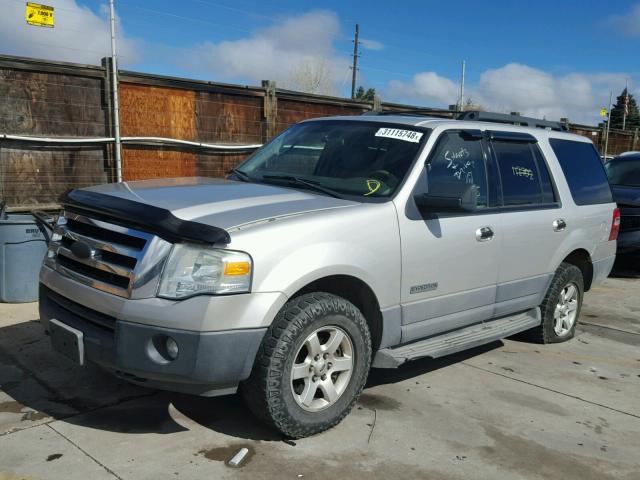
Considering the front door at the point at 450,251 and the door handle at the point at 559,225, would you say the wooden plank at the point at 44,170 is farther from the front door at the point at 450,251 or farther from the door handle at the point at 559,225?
the door handle at the point at 559,225

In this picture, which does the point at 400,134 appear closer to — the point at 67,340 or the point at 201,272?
the point at 201,272

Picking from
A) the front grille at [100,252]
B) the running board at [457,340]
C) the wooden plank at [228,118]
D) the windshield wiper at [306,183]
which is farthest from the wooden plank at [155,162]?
the running board at [457,340]

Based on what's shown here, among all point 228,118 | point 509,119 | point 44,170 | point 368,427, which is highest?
point 228,118

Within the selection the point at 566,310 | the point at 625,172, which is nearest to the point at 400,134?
the point at 566,310

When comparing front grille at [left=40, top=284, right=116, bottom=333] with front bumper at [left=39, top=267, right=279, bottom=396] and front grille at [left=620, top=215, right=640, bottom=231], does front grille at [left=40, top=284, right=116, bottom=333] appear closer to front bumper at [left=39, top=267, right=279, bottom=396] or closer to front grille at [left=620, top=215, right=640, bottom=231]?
front bumper at [left=39, top=267, right=279, bottom=396]

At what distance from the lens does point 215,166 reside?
376 inches

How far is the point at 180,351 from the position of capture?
3.02 metres

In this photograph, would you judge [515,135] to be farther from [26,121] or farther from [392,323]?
[26,121]

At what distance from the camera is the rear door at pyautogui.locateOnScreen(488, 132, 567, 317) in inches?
186

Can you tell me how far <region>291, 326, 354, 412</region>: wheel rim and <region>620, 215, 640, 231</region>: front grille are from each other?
680 cm

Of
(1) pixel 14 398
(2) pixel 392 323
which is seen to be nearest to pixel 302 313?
(2) pixel 392 323

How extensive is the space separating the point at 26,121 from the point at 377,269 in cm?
589

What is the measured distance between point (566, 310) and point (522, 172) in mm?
1593

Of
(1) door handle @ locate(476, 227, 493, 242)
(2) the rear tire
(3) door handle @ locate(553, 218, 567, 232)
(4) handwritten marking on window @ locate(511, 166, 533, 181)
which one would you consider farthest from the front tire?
(2) the rear tire
